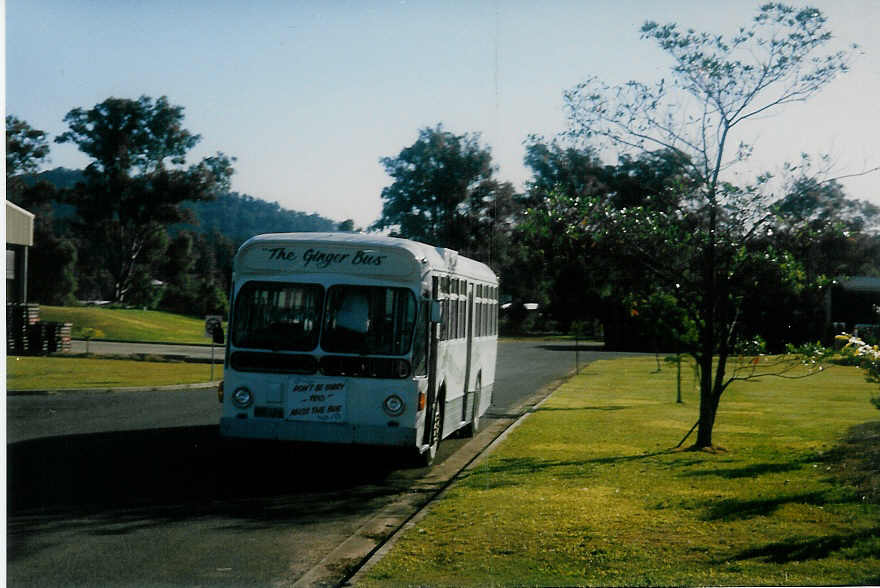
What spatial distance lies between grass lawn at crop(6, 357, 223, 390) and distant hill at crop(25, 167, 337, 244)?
650 cm

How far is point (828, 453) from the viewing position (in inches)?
502

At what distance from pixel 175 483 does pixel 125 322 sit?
18.3m

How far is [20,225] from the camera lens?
1544cm

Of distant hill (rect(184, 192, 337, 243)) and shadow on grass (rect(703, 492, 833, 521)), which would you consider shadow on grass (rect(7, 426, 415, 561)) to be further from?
shadow on grass (rect(703, 492, 833, 521))

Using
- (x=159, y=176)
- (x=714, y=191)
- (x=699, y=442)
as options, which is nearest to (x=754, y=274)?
(x=714, y=191)

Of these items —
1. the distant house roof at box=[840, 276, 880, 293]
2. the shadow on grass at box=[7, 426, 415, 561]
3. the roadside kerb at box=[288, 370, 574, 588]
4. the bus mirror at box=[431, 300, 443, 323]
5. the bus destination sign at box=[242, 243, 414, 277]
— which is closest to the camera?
the roadside kerb at box=[288, 370, 574, 588]

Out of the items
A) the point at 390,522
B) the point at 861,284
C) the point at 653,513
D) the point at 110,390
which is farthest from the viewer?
the point at 110,390

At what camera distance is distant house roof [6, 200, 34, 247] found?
1484cm

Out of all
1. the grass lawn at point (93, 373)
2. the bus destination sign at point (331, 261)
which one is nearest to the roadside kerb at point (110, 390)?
the grass lawn at point (93, 373)

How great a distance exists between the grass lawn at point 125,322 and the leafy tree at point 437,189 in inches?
322

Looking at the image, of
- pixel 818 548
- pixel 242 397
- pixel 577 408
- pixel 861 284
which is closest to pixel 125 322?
pixel 577 408

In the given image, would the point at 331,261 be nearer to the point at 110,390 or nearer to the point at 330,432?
the point at 330,432

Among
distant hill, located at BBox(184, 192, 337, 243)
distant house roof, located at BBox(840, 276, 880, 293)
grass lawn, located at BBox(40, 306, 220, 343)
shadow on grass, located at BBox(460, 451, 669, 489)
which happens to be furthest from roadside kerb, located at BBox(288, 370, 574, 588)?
grass lawn, located at BBox(40, 306, 220, 343)

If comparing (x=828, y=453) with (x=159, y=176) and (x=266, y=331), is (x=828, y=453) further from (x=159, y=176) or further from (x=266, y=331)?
(x=159, y=176)
